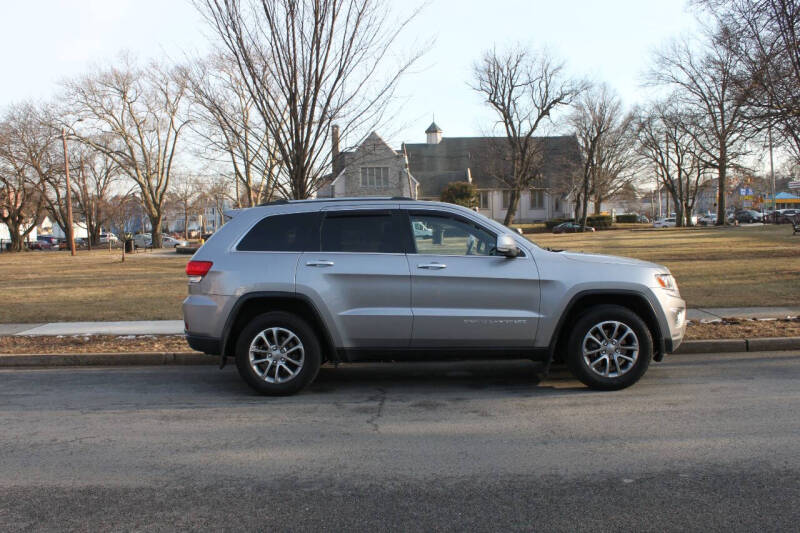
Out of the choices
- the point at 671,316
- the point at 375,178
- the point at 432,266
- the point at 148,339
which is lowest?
the point at 148,339

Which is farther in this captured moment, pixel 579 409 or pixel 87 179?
pixel 87 179

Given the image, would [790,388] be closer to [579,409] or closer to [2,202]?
[579,409]

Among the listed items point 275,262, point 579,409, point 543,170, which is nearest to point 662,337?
point 579,409

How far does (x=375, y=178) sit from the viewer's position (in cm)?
5172

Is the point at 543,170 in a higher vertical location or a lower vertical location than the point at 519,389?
higher

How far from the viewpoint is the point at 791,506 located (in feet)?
11.5

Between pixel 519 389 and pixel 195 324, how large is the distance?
341 centimetres

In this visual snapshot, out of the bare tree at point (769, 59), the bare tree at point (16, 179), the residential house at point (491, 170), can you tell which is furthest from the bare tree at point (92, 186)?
the bare tree at point (769, 59)

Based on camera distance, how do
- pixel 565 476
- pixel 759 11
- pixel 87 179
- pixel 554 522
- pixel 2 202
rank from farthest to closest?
pixel 87 179 → pixel 2 202 → pixel 759 11 → pixel 565 476 → pixel 554 522

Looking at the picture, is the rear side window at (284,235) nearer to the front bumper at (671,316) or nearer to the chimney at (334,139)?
the front bumper at (671,316)

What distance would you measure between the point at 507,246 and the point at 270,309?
97.6 inches

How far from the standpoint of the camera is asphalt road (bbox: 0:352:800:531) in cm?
353

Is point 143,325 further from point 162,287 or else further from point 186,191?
point 186,191

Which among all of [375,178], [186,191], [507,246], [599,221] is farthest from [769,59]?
[186,191]
